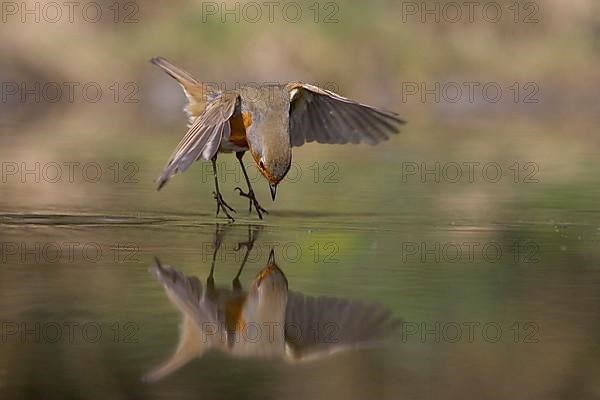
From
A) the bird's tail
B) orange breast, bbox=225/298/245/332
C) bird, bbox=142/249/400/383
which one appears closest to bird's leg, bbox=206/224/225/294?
bird, bbox=142/249/400/383

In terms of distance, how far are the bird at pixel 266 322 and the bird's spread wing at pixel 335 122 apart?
2677 millimetres

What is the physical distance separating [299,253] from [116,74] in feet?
52.1

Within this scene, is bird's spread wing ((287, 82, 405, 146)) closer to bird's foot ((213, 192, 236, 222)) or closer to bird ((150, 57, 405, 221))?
bird ((150, 57, 405, 221))

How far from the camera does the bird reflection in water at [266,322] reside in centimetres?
530


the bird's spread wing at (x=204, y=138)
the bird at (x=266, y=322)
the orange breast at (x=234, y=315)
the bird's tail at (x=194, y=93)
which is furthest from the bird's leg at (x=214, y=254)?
the bird's tail at (x=194, y=93)

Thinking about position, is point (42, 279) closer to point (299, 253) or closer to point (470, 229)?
point (299, 253)

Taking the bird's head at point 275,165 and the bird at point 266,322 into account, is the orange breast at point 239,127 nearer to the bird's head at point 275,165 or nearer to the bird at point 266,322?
the bird's head at point 275,165

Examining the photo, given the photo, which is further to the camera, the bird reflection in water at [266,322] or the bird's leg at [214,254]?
the bird's leg at [214,254]

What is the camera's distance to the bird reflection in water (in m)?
5.30

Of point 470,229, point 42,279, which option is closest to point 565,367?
point 42,279

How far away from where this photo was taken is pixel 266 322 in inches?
228

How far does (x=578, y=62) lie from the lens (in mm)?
24234

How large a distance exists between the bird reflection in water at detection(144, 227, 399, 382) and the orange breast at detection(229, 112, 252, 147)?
1591 mm

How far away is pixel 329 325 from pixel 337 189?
554 cm
